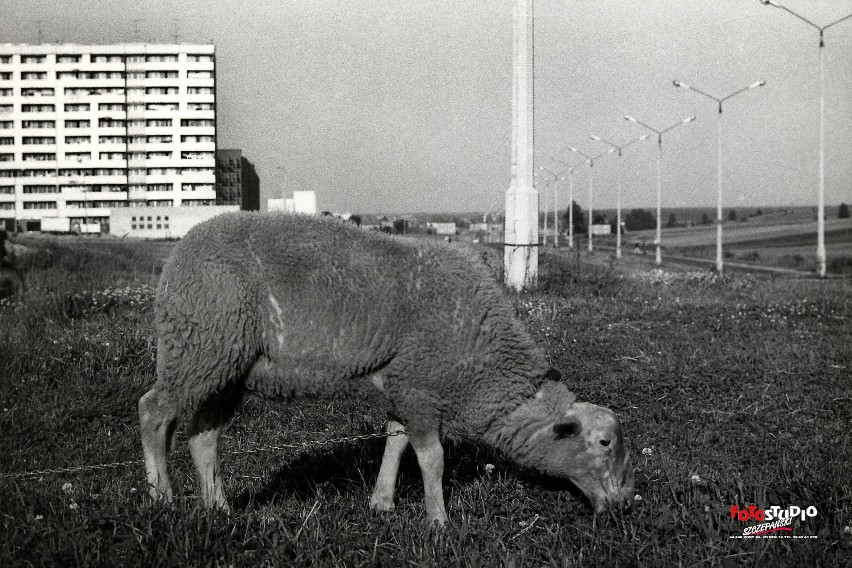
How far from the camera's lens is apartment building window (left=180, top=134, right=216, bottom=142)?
8.59m

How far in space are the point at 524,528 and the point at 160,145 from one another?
635cm

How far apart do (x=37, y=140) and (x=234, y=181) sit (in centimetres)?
250

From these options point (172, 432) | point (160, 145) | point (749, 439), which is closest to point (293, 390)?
point (172, 432)

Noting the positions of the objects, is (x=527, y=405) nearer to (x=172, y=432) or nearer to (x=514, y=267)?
(x=172, y=432)

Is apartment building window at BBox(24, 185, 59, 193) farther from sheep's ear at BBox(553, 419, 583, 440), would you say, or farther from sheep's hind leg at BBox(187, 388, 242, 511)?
sheep's ear at BBox(553, 419, 583, 440)

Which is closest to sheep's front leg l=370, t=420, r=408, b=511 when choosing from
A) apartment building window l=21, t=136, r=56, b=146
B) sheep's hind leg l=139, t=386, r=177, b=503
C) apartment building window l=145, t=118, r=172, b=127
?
sheep's hind leg l=139, t=386, r=177, b=503

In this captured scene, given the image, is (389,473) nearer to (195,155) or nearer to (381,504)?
(381,504)

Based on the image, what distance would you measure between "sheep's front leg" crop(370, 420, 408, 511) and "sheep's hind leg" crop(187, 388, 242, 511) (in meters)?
0.94

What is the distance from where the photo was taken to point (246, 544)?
13.0 feet

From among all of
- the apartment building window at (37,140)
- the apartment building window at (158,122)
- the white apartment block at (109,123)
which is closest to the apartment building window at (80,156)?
the white apartment block at (109,123)

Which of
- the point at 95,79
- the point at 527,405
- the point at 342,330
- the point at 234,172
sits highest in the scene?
the point at 95,79

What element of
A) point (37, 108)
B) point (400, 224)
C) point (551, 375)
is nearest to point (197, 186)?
point (37, 108)

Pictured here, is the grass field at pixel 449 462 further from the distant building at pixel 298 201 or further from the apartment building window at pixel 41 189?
the distant building at pixel 298 201

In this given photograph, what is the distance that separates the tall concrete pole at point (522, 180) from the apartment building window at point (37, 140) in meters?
7.74
